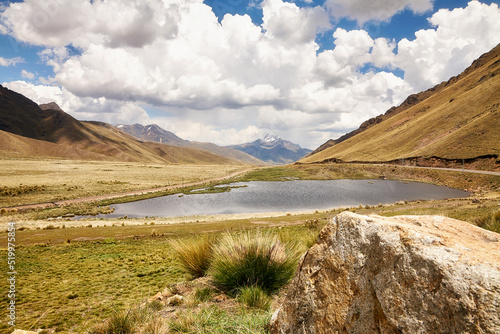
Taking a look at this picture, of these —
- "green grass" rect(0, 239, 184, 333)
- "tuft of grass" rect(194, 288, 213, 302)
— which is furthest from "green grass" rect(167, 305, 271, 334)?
"green grass" rect(0, 239, 184, 333)

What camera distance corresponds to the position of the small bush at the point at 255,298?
194 inches

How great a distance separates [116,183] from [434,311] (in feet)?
248

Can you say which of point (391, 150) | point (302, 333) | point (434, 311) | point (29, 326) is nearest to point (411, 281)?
point (434, 311)

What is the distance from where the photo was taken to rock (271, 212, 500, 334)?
1.94 metres

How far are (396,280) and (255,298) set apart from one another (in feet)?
10.9

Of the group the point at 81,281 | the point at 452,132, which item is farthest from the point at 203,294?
the point at 452,132

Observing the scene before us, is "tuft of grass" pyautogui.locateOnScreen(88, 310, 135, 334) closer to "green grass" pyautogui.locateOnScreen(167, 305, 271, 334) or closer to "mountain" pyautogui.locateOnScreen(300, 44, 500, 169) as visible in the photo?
"green grass" pyautogui.locateOnScreen(167, 305, 271, 334)

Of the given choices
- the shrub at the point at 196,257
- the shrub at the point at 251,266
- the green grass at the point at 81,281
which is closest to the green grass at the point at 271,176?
the green grass at the point at 81,281

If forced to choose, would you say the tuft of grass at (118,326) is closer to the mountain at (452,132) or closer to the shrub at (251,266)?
the shrub at (251,266)

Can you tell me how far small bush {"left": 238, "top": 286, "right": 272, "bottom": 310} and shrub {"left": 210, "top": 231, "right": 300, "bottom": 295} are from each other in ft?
1.25

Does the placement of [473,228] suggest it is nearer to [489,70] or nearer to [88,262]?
[88,262]

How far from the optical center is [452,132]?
9550 cm

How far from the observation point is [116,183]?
2685 inches

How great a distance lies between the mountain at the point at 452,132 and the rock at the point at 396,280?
7858cm
